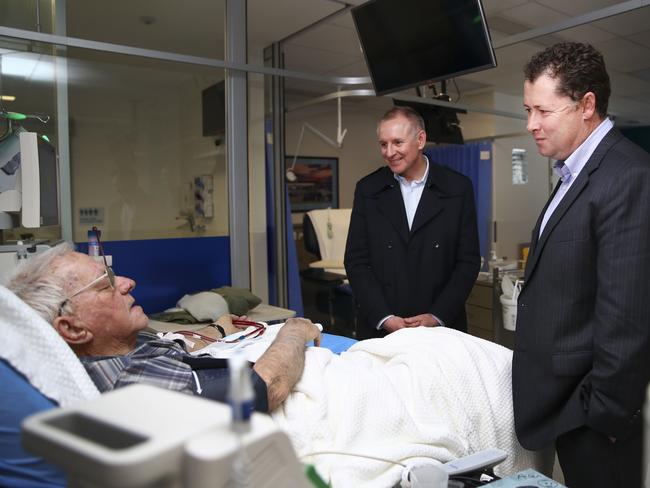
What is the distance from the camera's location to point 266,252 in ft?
12.2

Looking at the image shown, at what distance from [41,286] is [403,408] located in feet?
3.16

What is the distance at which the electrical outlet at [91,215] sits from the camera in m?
2.66

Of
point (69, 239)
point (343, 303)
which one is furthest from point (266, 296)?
point (69, 239)

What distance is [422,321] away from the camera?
6.97ft

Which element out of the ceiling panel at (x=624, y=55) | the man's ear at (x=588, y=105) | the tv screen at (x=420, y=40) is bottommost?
the man's ear at (x=588, y=105)

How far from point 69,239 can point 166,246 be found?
51 cm

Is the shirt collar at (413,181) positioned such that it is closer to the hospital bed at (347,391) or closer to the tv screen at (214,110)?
the hospital bed at (347,391)

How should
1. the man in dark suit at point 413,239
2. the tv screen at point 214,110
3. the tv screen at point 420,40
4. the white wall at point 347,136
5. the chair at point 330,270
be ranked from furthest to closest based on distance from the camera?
the white wall at point 347,136, the chair at point 330,270, the tv screen at point 214,110, the tv screen at point 420,40, the man in dark suit at point 413,239

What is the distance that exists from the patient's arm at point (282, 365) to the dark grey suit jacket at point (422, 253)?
2.43 ft

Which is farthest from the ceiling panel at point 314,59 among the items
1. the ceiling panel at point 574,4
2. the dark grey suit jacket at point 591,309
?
the dark grey suit jacket at point 591,309

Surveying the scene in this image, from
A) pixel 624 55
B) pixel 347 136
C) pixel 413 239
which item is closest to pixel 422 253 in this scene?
pixel 413 239

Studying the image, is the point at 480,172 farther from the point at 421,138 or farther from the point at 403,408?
the point at 403,408

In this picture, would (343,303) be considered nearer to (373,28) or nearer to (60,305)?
(373,28)

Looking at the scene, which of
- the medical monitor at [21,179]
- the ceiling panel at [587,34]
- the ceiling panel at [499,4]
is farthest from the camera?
the ceiling panel at [587,34]
